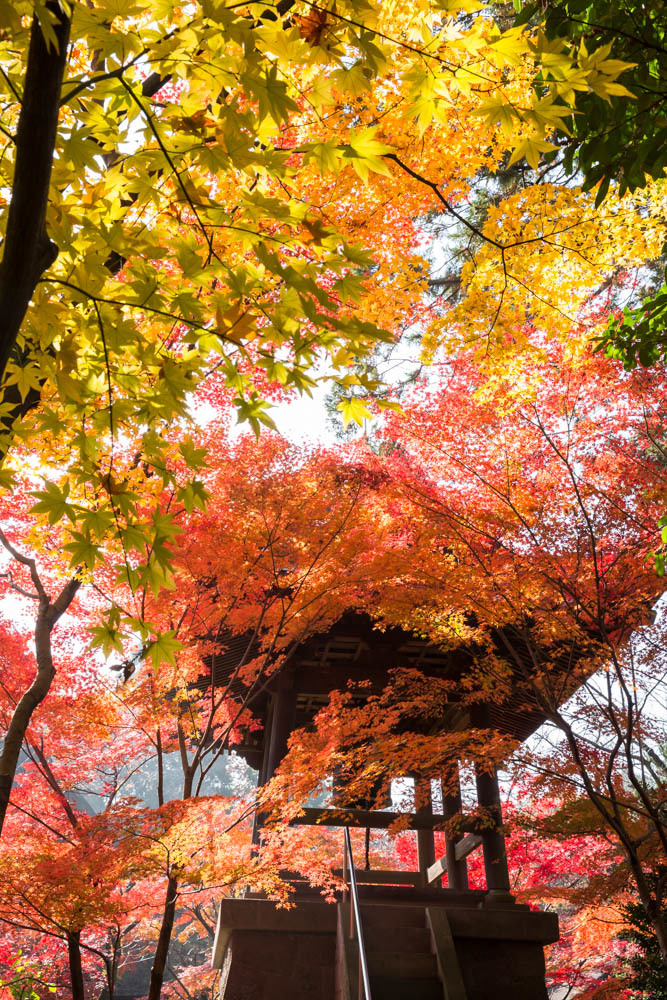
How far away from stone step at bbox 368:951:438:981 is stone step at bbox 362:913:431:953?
0.48ft

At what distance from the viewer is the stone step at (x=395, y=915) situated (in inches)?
261

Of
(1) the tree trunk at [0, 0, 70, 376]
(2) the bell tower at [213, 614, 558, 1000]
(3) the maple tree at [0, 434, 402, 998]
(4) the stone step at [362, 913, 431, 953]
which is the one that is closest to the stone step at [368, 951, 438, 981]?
(2) the bell tower at [213, 614, 558, 1000]

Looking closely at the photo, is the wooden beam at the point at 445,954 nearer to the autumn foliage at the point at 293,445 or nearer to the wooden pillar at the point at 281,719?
the autumn foliage at the point at 293,445

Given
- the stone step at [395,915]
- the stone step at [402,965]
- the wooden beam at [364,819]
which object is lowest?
the stone step at [402,965]

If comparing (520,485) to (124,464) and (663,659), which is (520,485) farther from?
(124,464)

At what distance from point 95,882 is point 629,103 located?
648cm

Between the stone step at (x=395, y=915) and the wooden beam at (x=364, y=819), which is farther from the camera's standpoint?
the wooden beam at (x=364, y=819)

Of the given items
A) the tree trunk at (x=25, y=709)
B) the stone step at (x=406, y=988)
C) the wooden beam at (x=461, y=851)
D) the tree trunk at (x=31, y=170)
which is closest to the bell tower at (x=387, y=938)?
the stone step at (x=406, y=988)

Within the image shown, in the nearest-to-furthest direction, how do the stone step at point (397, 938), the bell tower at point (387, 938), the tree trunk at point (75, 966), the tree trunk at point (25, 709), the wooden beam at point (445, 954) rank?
the tree trunk at point (25, 709) → the tree trunk at point (75, 966) → the wooden beam at point (445, 954) → the bell tower at point (387, 938) → the stone step at point (397, 938)

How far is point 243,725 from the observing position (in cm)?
1015

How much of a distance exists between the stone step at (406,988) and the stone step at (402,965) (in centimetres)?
Answer: 3

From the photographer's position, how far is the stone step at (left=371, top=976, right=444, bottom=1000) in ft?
19.2

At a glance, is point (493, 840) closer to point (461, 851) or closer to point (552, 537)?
point (461, 851)

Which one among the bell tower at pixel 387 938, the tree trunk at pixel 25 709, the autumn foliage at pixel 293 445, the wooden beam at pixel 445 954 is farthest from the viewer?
the bell tower at pixel 387 938
